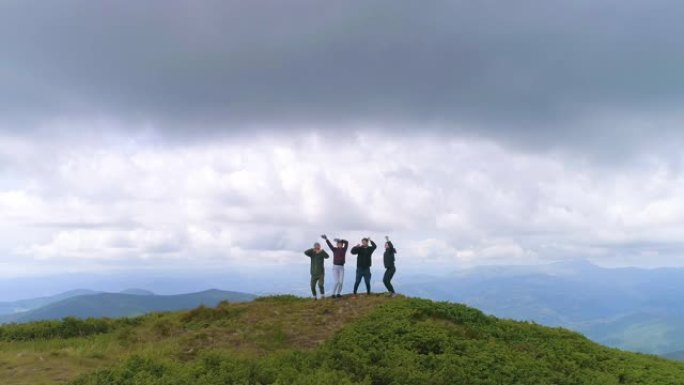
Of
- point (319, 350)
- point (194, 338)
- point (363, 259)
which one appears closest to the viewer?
point (319, 350)

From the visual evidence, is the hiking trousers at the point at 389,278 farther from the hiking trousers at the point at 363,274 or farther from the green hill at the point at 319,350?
the green hill at the point at 319,350

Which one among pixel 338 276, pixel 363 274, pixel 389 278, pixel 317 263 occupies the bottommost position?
pixel 389 278

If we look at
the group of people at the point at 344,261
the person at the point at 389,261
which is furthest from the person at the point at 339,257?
the person at the point at 389,261

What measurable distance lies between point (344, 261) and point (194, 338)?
31.1 feet

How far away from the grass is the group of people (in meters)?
1.03

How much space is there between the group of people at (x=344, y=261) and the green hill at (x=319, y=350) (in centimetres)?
128

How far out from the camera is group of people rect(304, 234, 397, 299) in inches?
989

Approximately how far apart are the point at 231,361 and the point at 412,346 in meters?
6.84

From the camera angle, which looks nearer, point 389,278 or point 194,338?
point 194,338

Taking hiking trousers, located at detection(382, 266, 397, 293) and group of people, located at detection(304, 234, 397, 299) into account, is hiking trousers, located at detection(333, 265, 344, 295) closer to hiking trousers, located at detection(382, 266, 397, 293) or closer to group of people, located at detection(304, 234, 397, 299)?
group of people, located at detection(304, 234, 397, 299)

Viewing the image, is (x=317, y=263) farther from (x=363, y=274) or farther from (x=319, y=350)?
(x=319, y=350)

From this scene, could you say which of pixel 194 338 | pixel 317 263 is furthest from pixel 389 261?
pixel 194 338

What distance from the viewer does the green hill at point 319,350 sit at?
499 inches

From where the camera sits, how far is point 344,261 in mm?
25406
